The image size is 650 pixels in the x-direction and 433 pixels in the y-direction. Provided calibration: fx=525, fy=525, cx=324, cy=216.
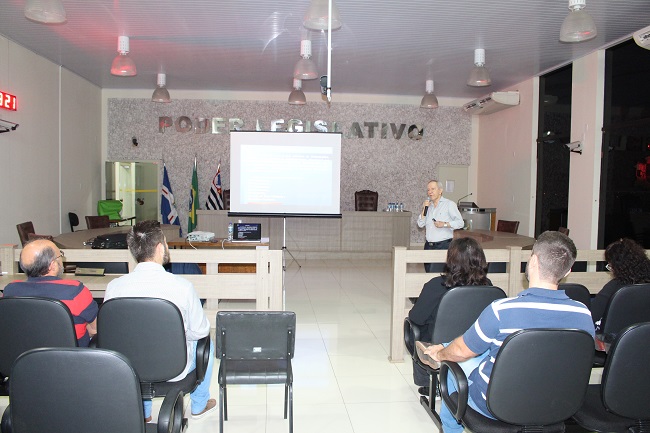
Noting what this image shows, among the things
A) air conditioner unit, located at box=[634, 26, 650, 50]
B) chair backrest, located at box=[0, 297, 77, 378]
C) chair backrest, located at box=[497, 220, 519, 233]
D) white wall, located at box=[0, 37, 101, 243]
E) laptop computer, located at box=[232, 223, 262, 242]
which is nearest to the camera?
chair backrest, located at box=[0, 297, 77, 378]

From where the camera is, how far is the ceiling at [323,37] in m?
5.29

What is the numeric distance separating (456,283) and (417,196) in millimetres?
8204

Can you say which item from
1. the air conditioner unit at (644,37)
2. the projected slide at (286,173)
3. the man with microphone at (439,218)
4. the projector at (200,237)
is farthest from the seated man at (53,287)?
the air conditioner unit at (644,37)

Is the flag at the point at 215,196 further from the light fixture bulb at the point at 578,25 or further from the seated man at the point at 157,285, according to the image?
the seated man at the point at 157,285

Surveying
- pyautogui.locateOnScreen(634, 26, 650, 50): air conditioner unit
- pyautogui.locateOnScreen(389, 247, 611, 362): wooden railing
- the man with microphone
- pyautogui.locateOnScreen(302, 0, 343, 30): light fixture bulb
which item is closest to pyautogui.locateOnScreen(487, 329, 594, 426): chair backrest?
pyautogui.locateOnScreen(389, 247, 611, 362): wooden railing

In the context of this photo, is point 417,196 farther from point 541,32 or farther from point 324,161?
point 541,32

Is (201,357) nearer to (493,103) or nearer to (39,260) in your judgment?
(39,260)

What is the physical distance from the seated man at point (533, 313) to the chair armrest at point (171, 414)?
111 cm

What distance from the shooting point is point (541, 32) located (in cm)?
607

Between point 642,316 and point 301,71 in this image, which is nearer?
point 642,316

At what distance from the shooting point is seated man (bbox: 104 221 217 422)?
8.21 feet

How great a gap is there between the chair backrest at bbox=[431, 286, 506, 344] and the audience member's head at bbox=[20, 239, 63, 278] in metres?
1.95

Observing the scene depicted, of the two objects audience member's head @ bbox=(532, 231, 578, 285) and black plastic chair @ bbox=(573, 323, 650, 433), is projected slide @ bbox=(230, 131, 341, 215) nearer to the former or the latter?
audience member's head @ bbox=(532, 231, 578, 285)

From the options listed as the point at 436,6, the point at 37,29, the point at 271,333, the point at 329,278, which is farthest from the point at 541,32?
the point at 37,29
